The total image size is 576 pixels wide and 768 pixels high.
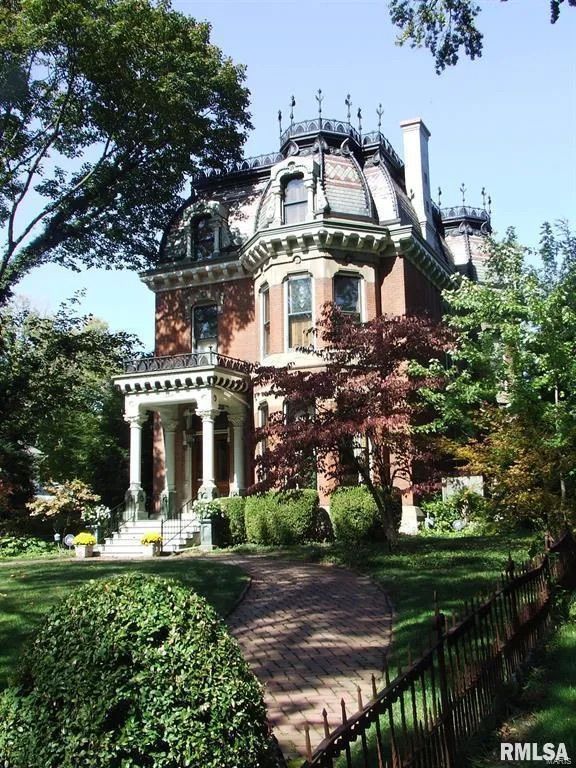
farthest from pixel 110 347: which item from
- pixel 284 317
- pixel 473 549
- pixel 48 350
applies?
pixel 473 549

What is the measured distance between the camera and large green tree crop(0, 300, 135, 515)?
21812mm

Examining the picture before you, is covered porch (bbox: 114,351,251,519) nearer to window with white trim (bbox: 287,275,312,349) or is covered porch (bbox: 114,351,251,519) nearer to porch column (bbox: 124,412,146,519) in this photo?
porch column (bbox: 124,412,146,519)

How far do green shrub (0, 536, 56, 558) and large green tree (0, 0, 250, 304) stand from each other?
8290 millimetres

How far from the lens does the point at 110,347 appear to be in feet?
78.1

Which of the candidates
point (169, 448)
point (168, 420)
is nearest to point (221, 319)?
point (168, 420)

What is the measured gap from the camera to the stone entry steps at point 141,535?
19125 millimetres

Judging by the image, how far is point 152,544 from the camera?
18.6m

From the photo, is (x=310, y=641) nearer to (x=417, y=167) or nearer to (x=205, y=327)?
(x=205, y=327)

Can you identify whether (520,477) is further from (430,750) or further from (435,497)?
(435,497)

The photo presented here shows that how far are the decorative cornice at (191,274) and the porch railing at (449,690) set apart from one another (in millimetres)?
18461

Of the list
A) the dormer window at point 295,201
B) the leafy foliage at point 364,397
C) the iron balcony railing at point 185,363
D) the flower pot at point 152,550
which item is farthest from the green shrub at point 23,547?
the dormer window at point 295,201

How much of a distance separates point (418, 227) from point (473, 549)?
1428 centimetres

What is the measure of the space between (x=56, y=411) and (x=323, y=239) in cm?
1068

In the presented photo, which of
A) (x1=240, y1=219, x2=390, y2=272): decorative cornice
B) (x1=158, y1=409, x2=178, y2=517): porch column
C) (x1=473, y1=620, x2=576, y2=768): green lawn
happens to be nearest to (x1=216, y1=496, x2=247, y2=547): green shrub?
(x1=158, y1=409, x2=178, y2=517): porch column
